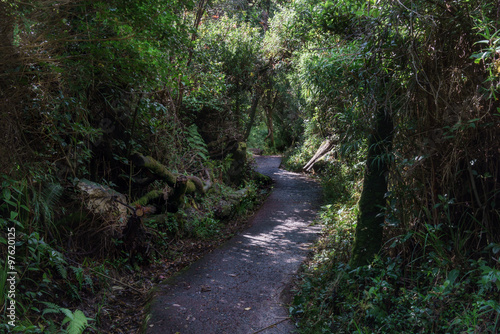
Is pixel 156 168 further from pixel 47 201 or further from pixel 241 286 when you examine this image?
pixel 241 286

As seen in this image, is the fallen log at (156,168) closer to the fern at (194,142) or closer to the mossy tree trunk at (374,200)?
the fern at (194,142)

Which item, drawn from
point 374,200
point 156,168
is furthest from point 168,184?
point 374,200

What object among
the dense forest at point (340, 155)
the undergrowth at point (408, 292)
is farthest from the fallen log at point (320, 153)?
the undergrowth at point (408, 292)

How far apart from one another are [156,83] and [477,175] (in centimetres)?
503

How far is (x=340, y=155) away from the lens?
502 cm

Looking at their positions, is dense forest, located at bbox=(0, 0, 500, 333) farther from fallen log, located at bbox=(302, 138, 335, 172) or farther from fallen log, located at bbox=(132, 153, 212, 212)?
fallen log, located at bbox=(302, 138, 335, 172)

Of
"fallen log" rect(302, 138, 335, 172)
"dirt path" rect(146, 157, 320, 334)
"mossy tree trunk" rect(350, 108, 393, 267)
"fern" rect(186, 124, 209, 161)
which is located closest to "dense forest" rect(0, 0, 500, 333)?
"mossy tree trunk" rect(350, 108, 393, 267)

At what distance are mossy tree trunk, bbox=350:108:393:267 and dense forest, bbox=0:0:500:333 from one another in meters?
0.02

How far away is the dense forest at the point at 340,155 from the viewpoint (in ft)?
11.2

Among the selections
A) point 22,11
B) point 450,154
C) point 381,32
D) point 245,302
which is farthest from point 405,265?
point 22,11

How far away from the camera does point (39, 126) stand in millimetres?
4734

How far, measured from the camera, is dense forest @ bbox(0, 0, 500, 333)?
3.40 m

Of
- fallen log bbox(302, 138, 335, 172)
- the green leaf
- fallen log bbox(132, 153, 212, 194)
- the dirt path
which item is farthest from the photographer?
fallen log bbox(302, 138, 335, 172)

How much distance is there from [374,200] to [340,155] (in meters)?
0.83
